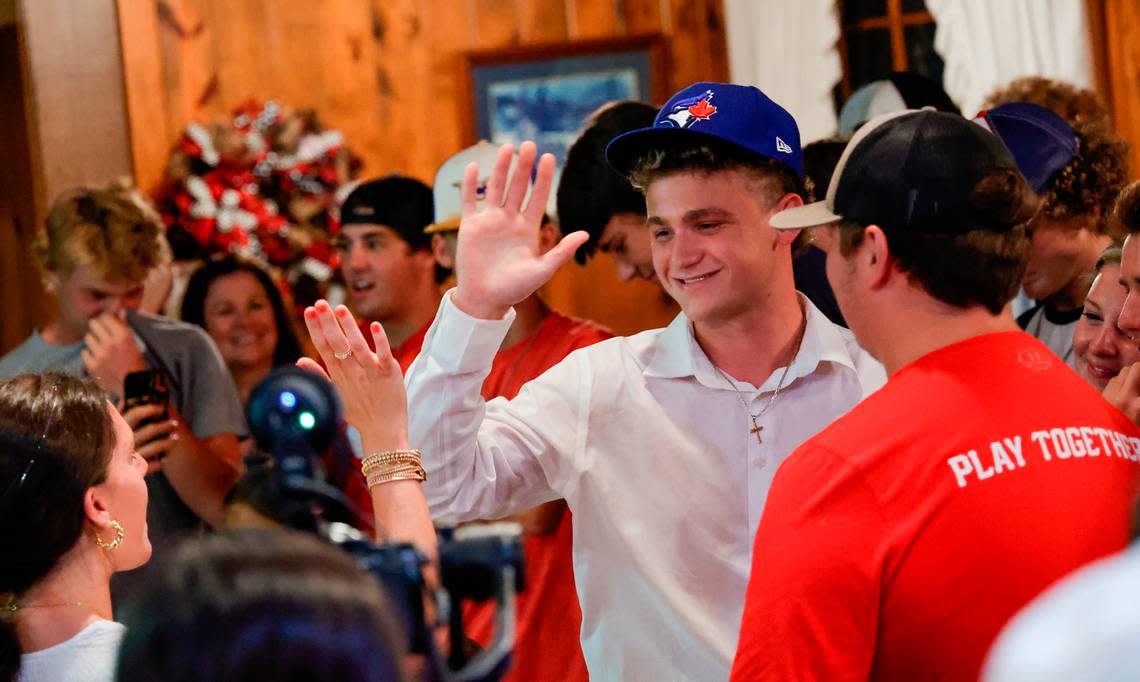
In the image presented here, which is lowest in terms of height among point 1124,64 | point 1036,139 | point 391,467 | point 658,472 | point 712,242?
point 658,472

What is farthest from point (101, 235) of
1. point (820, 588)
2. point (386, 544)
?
point (386, 544)

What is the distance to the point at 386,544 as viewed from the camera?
916mm

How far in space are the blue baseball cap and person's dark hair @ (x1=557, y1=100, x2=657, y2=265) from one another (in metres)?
0.63

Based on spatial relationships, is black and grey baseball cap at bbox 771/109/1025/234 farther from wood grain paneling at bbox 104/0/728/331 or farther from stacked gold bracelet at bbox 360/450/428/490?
wood grain paneling at bbox 104/0/728/331

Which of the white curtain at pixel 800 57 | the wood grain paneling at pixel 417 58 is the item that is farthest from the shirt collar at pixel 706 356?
the wood grain paneling at pixel 417 58

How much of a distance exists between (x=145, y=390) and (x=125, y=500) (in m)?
1.37

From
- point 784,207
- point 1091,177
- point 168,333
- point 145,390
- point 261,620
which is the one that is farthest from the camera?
point 168,333

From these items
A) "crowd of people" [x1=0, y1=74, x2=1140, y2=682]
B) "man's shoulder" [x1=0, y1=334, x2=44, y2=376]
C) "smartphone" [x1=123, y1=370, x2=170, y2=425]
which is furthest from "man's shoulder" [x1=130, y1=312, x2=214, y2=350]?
"crowd of people" [x1=0, y1=74, x2=1140, y2=682]

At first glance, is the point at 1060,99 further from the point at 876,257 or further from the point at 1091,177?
the point at 876,257

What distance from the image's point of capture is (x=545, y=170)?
175 centimetres

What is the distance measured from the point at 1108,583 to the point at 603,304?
3881 mm

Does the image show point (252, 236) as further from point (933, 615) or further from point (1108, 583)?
point (1108, 583)

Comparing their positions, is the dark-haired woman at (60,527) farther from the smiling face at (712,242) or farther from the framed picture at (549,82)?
the framed picture at (549,82)

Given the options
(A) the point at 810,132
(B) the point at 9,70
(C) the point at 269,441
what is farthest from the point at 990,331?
(B) the point at 9,70
